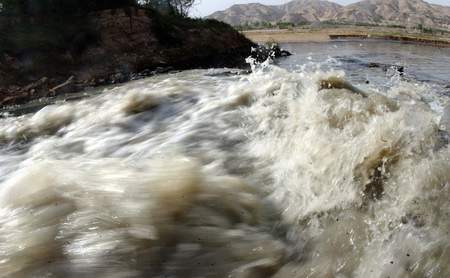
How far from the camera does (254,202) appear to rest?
350 centimetres

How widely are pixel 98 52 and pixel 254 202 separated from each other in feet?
49.2

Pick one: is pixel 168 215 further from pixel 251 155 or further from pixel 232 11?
pixel 232 11

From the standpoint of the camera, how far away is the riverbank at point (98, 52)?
1336cm

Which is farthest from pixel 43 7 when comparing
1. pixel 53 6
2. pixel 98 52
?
pixel 98 52

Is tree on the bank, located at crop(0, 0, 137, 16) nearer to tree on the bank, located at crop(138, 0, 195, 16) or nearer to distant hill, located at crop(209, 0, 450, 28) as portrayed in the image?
tree on the bank, located at crop(138, 0, 195, 16)

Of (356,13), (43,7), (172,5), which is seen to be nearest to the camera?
(43,7)

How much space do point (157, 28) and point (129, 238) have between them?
1828 cm

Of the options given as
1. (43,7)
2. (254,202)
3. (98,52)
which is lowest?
(254,202)

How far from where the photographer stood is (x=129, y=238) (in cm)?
288

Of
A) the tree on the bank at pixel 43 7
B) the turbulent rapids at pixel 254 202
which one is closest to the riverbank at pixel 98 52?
the tree on the bank at pixel 43 7

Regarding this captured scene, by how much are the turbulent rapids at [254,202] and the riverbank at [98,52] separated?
803 cm

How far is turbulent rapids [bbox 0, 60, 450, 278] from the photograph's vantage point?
2.70 metres

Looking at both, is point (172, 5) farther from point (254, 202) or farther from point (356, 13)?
point (356, 13)

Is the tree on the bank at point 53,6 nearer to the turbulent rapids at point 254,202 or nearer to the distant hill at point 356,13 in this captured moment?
the turbulent rapids at point 254,202
